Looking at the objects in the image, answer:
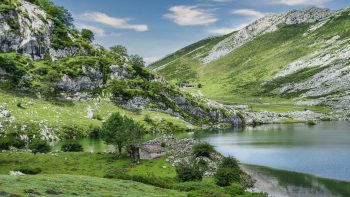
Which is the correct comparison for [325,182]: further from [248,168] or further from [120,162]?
[120,162]

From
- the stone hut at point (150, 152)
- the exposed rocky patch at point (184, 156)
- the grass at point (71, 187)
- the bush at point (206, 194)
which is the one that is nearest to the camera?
the grass at point (71, 187)

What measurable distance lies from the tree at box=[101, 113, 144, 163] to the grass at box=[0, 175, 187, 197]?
39.7m

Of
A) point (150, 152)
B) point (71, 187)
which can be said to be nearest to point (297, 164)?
point (150, 152)

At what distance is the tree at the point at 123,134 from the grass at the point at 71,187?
39.7m

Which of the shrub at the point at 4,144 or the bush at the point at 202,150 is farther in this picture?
the shrub at the point at 4,144

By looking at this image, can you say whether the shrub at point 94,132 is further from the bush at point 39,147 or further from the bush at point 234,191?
the bush at point 234,191

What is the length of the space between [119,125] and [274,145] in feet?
210

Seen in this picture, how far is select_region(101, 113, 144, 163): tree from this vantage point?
101000mm

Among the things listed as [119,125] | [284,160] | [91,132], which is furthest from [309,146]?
[91,132]

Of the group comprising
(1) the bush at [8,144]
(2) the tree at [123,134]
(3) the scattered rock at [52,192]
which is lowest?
(1) the bush at [8,144]

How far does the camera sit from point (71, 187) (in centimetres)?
4872

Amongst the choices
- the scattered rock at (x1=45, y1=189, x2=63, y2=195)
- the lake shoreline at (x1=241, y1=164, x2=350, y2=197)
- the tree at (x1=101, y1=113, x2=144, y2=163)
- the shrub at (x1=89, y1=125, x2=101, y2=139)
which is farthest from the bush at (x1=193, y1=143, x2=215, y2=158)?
the shrub at (x1=89, y1=125, x2=101, y2=139)

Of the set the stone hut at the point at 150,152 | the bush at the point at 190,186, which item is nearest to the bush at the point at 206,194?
the bush at the point at 190,186

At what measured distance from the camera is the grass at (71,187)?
138ft
